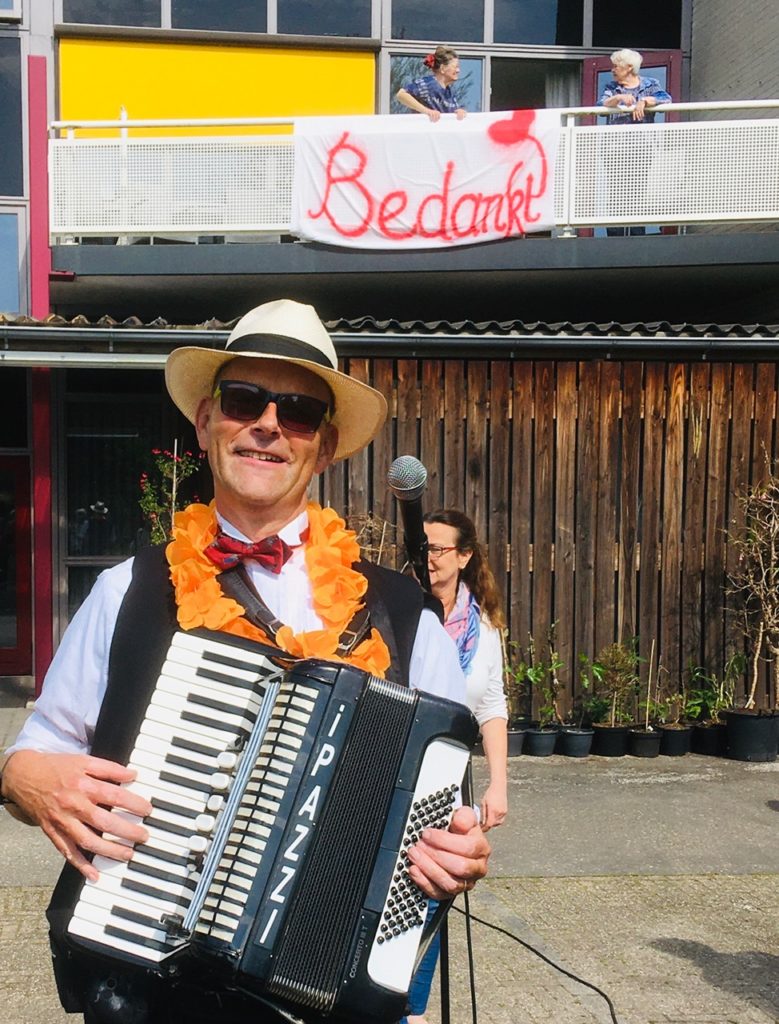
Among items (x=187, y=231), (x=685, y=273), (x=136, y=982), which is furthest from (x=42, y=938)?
(x=685, y=273)

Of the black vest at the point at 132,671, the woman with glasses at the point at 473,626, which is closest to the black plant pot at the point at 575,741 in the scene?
the woman with glasses at the point at 473,626

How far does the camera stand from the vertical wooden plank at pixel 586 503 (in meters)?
8.30

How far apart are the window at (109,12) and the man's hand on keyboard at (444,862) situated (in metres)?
10.6

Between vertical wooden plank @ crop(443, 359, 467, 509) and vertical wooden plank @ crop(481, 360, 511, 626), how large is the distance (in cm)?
22

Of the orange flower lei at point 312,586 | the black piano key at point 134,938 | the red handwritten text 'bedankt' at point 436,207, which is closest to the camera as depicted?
the black piano key at point 134,938

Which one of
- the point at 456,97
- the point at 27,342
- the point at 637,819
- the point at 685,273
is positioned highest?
the point at 456,97

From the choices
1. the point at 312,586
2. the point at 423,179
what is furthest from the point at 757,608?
the point at 312,586

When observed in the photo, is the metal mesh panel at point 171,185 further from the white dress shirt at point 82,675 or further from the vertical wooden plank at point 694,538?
the white dress shirt at point 82,675

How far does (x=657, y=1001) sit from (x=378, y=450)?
4761 millimetres

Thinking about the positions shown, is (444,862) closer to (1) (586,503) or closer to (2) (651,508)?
(1) (586,503)

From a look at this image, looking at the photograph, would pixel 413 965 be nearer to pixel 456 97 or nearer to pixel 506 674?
pixel 506 674

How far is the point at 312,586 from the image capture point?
2361mm

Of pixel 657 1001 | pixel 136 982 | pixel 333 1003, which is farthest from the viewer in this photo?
pixel 657 1001

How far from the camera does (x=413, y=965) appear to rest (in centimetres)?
192
